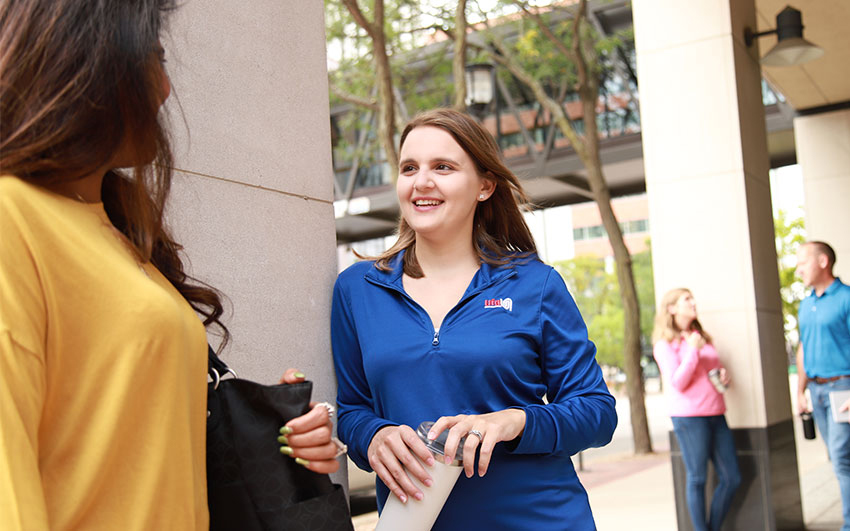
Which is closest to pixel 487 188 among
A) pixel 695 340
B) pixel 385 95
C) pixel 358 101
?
pixel 695 340

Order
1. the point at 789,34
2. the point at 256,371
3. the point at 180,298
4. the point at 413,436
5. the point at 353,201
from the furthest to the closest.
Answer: the point at 353,201 < the point at 789,34 < the point at 256,371 < the point at 413,436 < the point at 180,298

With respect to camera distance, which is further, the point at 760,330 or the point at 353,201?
the point at 353,201

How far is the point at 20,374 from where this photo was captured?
1.08 meters

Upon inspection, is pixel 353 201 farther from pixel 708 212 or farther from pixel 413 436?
pixel 413 436

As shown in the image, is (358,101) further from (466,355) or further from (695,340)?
(466,355)

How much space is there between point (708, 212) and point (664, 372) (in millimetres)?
1431

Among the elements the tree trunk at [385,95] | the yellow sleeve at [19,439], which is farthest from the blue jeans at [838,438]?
the yellow sleeve at [19,439]

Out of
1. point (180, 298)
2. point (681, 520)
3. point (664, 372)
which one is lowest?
point (681, 520)

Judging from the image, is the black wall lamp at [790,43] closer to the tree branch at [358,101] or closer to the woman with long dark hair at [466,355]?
the woman with long dark hair at [466,355]

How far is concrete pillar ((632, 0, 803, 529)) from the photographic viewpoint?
280 inches

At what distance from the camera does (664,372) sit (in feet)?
24.4

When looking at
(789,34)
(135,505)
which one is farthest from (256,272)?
(789,34)

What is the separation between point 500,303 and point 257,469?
103 cm

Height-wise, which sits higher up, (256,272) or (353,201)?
(353,201)
